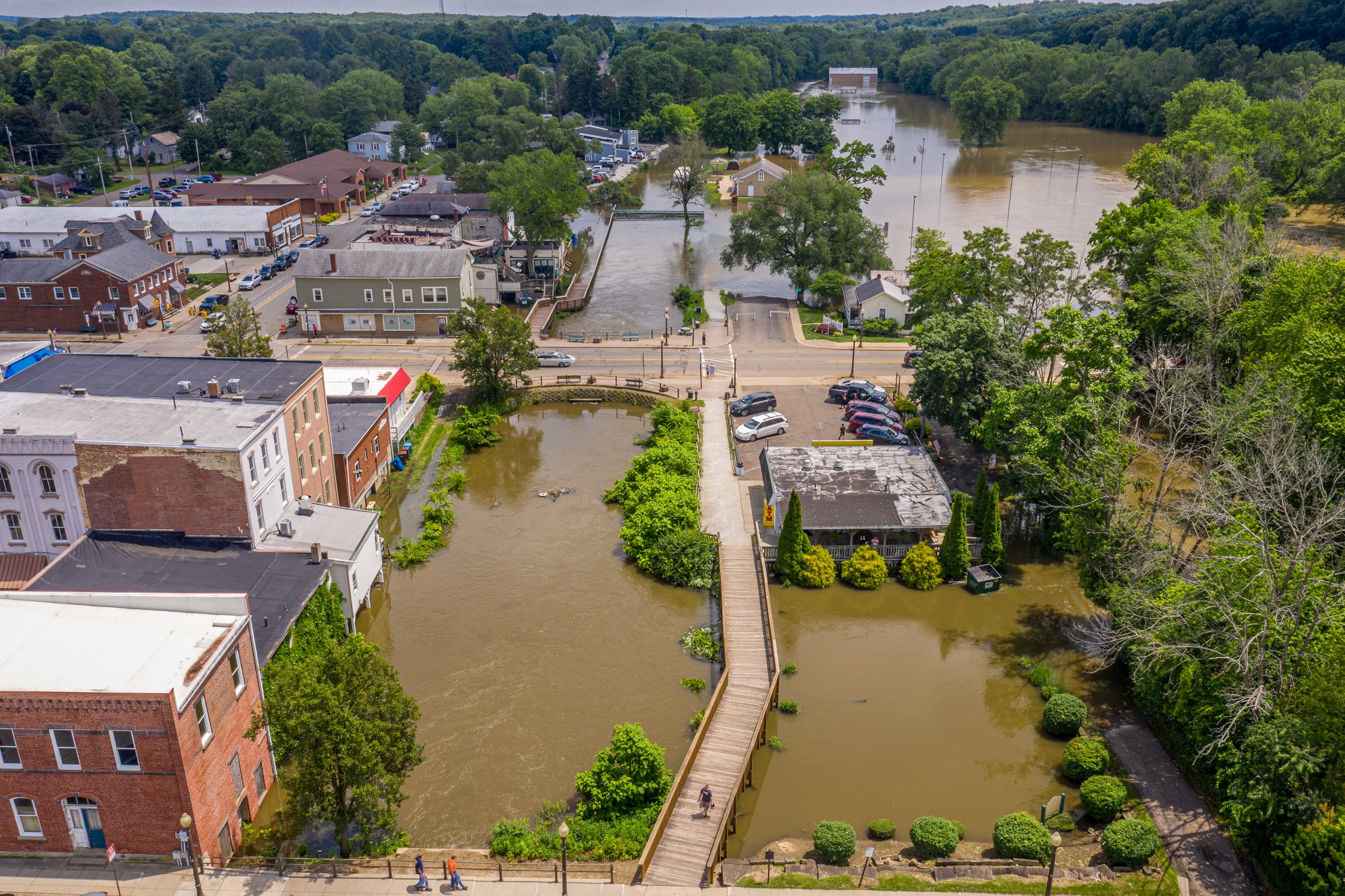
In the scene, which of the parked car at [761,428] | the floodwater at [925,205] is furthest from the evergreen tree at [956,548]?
the floodwater at [925,205]

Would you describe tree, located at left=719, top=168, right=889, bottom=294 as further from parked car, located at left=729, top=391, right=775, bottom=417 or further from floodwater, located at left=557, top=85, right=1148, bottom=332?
parked car, located at left=729, top=391, right=775, bottom=417

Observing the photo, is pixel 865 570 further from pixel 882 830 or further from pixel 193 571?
pixel 193 571

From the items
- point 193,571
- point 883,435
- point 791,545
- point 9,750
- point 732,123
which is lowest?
point 791,545

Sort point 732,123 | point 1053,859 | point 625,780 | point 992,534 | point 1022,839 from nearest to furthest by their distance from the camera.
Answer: point 1053,859, point 1022,839, point 625,780, point 992,534, point 732,123

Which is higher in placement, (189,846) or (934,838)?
(189,846)

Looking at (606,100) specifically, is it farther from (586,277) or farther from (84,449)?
(84,449)

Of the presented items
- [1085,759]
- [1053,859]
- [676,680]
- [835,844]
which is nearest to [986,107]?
[676,680]

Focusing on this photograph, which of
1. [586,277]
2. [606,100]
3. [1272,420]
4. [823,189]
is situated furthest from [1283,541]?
[606,100]
